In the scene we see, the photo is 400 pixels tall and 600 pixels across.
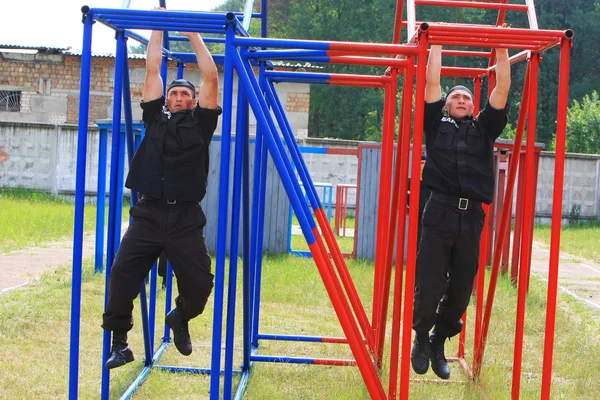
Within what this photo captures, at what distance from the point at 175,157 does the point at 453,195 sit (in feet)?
5.02

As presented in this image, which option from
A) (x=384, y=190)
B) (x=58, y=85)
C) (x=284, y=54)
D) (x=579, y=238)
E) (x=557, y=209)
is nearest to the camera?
(x=557, y=209)

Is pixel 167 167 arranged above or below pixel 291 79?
below

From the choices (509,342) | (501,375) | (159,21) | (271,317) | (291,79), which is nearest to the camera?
(159,21)

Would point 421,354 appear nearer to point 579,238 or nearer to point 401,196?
point 401,196

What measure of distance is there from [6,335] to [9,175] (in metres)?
15.9

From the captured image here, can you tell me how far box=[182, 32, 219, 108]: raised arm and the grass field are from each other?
1.81 meters

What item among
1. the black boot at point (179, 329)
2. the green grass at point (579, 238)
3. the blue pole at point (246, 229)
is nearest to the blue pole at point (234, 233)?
the blue pole at point (246, 229)

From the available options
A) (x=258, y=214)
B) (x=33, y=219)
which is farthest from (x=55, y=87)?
(x=258, y=214)

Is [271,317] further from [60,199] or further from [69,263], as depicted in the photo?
[60,199]

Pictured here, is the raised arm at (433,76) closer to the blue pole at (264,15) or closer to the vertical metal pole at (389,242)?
the vertical metal pole at (389,242)

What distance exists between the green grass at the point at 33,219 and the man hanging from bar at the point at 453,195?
26.5 feet

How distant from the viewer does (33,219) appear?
14.8 m

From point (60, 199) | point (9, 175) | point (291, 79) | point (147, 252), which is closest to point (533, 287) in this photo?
point (291, 79)

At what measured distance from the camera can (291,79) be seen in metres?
5.71
